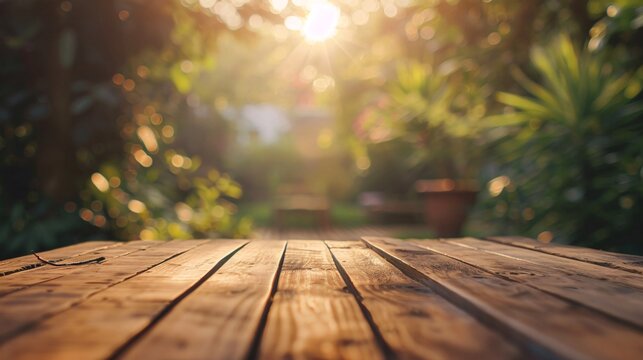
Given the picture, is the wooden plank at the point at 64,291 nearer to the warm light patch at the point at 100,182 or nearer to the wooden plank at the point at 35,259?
the wooden plank at the point at 35,259

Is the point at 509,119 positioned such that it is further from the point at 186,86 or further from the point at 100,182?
the point at 100,182

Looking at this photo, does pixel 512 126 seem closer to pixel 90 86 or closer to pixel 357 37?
pixel 90 86

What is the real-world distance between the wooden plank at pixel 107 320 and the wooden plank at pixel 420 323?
375 mm

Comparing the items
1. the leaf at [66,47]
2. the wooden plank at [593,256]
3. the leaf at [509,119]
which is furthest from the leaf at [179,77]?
the wooden plank at [593,256]

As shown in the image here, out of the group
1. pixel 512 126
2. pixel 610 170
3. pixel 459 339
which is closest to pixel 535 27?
pixel 512 126

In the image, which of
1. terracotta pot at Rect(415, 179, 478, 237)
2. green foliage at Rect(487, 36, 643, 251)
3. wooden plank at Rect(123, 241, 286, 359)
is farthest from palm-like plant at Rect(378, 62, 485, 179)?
wooden plank at Rect(123, 241, 286, 359)

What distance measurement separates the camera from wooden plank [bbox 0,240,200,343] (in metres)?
0.87

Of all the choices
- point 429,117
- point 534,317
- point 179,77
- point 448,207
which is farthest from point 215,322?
point 429,117

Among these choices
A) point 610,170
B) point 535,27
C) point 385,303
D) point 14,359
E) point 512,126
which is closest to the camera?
point 14,359

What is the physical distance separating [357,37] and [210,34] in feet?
15.1

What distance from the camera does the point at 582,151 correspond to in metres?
3.59

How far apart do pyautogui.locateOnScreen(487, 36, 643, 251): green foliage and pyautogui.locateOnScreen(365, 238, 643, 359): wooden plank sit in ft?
8.06

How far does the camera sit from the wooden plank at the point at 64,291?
2.87 ft

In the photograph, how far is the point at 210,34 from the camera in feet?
12.2
